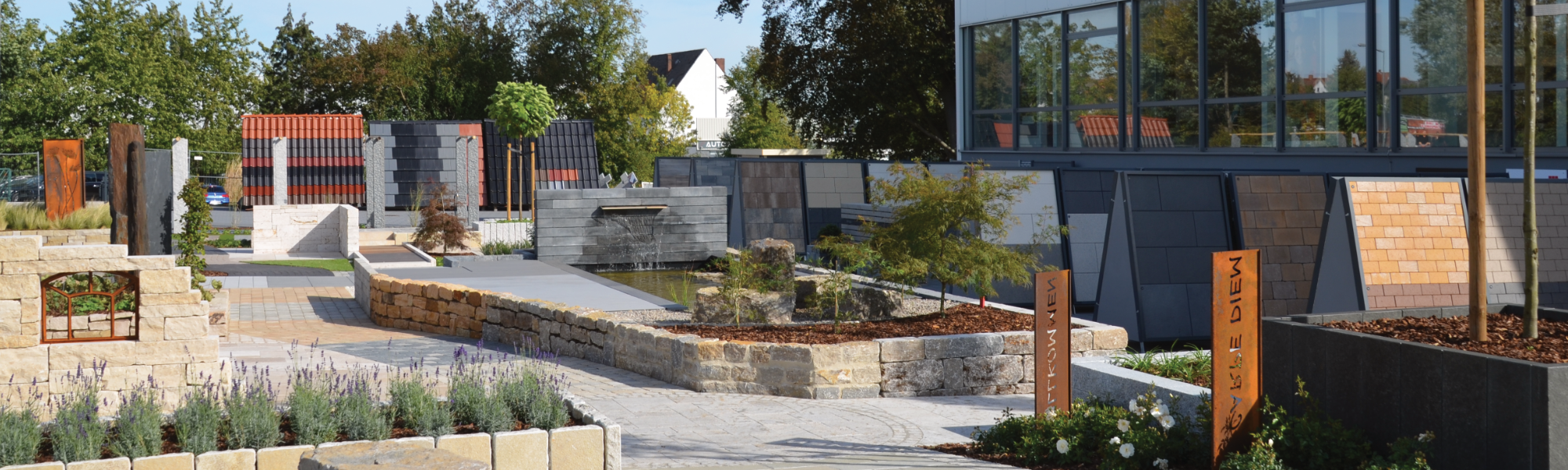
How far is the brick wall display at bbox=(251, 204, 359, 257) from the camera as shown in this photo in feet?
76.4

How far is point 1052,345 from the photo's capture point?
7.41m

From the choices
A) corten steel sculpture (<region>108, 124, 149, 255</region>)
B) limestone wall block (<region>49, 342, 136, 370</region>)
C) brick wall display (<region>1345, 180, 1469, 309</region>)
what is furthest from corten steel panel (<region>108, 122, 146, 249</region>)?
brick wall display (<region>1345, 180, 1469, 309</region>)

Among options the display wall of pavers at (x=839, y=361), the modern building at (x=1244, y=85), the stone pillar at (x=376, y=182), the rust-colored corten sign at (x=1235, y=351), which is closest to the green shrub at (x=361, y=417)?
the display wall of pavers at (x=839, y=361)

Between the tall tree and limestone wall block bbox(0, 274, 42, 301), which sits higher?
the tall tree

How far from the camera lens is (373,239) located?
25656 millimetres

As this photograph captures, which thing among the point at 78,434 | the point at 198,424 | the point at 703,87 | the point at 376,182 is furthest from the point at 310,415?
the point at 703,87

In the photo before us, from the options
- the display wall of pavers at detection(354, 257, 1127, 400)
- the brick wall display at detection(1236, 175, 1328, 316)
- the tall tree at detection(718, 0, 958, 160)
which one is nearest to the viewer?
the display wall of pavers at detection(354, 257, 1127, 400)

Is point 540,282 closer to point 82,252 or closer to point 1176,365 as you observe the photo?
point 82,252

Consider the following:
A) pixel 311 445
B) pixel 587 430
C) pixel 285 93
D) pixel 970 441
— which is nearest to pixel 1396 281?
pixel 970 441

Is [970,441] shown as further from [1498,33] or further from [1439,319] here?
[1498,33]

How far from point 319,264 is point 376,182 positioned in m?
9.51

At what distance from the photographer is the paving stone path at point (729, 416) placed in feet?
22.5

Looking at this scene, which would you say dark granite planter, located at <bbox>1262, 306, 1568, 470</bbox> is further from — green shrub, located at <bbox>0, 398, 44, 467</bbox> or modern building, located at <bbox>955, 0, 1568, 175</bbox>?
modern building, located at <bbox>955, 0, 1568, 175</bbox>

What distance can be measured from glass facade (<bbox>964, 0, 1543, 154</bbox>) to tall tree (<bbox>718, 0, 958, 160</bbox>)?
1113 centimetres
